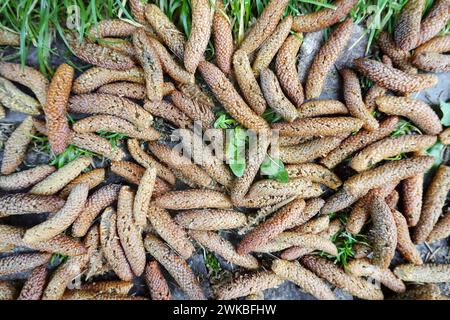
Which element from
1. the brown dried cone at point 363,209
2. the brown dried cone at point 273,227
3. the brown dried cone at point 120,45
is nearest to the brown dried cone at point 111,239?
the brown dried cone at point 273,227

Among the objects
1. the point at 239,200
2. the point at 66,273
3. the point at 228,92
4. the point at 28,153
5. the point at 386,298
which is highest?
the point at 228,92

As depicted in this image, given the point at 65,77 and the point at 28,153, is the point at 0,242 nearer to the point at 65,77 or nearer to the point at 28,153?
the point at 28,153

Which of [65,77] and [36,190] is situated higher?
[65,77]

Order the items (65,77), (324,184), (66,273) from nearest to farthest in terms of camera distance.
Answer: (65,77), (66,273), (324,184)

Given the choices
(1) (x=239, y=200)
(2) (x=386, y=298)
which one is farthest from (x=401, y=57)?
(2) (x=386, y=298)

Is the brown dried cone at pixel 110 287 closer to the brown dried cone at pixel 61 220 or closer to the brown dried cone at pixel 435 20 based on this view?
the brown dried cone at pixel 61 220

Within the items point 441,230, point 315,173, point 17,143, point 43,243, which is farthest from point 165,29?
point 441,230
